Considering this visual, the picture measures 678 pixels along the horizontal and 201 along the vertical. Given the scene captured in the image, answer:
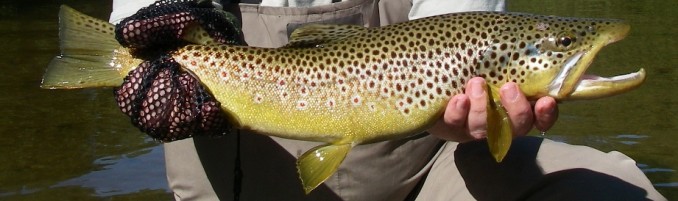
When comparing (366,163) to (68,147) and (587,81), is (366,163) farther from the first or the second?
(68,147)

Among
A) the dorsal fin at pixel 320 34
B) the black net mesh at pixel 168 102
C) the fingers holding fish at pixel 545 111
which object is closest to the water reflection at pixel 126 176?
the black net mesh at pixel 168 102

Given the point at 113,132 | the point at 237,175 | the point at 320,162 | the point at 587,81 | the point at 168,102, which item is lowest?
the point at 113,132

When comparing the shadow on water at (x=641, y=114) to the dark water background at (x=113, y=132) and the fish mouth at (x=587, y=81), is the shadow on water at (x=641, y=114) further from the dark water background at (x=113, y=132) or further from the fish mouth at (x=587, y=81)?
the fish mouth at (x=587, y=81)

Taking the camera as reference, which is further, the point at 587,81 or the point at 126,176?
the point at 126,176

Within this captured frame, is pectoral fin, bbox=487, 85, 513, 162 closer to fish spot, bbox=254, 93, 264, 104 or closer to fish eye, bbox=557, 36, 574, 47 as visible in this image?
fish eye, bbox=557, 36, 574, 47

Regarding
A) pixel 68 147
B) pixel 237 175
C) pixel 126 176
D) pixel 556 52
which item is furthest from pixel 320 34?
pixel 68 147

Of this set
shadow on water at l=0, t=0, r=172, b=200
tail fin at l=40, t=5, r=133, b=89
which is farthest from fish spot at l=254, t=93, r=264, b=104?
shadow on water at l=0, t=0, r=172, b=200

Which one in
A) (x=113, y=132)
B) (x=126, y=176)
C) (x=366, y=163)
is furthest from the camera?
(x=113, y=132)
